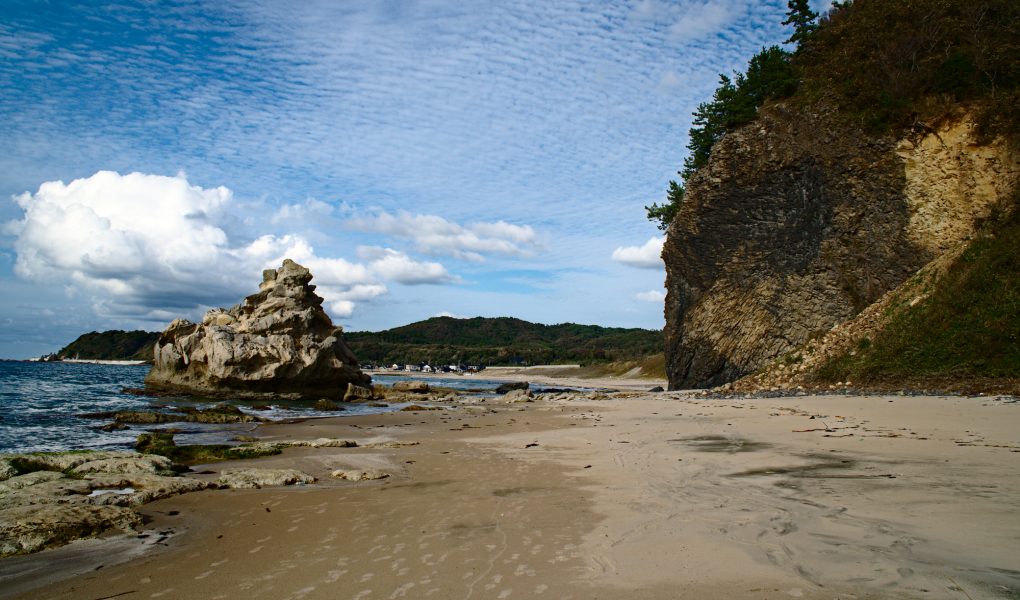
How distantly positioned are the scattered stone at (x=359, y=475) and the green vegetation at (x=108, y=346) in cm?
13079

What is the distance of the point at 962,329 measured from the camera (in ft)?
52.1

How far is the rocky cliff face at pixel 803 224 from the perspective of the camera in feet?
68.7

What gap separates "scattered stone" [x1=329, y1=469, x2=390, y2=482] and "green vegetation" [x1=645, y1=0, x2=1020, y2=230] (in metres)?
24.0

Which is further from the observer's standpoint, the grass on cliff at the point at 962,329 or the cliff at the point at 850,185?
the cliff at the point at 850,185

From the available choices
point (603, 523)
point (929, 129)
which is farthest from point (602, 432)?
point (929, 129)

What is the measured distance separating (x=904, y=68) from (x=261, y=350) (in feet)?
110

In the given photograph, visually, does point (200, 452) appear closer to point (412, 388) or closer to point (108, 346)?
point (412, 388)

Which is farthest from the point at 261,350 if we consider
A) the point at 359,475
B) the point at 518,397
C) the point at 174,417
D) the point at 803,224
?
the point at 803,224

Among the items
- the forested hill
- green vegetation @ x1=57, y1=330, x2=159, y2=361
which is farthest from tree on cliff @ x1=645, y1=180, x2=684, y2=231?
green vegetation @ x1=57, y1=330, x2=159, y2=361

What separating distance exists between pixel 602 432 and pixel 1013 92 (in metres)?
20.1

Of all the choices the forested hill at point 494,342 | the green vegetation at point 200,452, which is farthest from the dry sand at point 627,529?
the forested hill at point 494,342

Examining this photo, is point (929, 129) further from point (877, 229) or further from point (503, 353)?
point (503, 353)

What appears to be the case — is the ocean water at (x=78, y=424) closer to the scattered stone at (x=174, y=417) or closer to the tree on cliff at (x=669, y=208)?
the scattered stone at (x=174, y=417)

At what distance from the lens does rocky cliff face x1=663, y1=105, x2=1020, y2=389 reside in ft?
68.7
